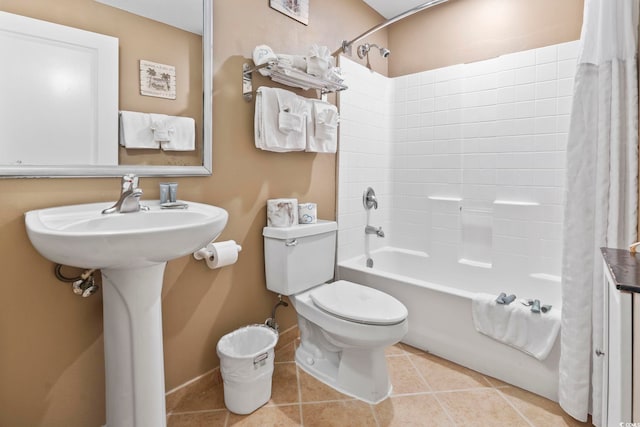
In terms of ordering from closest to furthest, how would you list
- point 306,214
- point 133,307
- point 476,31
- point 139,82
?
point 133,307, point 139,82, point 306,214, point 476,31

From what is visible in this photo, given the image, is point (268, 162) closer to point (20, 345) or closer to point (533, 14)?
point (20, 345)

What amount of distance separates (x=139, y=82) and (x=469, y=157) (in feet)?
6.99

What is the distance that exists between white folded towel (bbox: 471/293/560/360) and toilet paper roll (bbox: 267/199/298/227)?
1.07 meters

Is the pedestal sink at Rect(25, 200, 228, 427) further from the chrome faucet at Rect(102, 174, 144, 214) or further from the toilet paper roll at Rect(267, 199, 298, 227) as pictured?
the toilet paper roll at Rect(267, 199, 298, 227)

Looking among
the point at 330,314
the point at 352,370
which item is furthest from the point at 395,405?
the point at 330,314

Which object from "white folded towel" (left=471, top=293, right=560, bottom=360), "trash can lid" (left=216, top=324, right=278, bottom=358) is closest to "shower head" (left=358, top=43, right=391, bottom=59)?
"white folded towel" (left=471, top=293, right=560, bottom=360)

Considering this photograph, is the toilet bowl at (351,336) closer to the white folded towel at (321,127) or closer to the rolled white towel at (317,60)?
A: the white folded towel at (321,127)

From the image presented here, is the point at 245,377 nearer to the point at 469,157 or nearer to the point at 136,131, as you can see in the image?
the point at 136,131

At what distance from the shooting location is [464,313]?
5.95 feet

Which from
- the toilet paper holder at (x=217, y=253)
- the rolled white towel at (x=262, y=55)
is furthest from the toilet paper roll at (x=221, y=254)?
the rolled white towel at (x=262, y=55)

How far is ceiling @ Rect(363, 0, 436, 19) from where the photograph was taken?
253cm

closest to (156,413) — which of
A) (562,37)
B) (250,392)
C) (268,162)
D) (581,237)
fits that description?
(250,392)

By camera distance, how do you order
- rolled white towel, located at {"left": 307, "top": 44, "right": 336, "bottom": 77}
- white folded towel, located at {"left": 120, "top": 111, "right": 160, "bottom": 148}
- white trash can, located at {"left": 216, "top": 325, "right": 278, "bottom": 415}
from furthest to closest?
rolled white towel, located at {"left": 307, "top": 44, "right": 336, "bottom": 77}
white trash can, located at {"left": 216, "top": 325, "right": 278, "bottom": 415}
white folded towel, located at {"left": 120, "top": 111, "right": 160, "bottom": 148}

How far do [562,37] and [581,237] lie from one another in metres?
1.38
